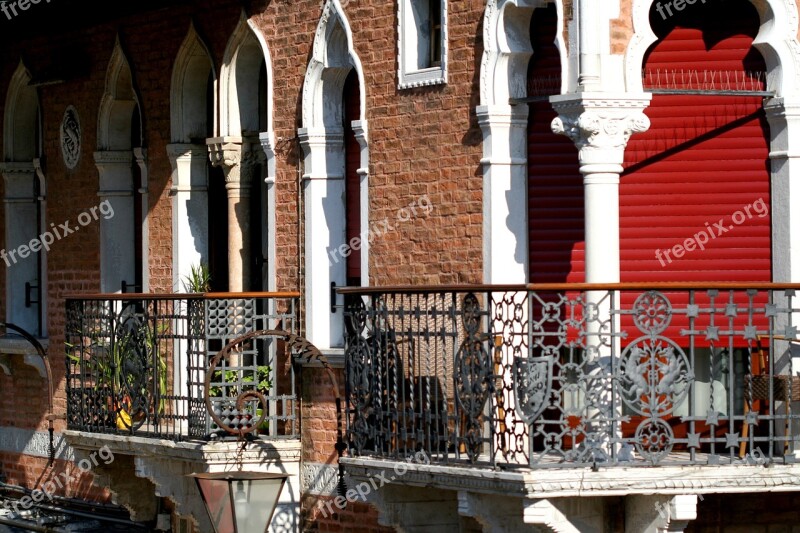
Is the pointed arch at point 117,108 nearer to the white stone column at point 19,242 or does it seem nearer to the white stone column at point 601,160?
the white stone column at point 19,242

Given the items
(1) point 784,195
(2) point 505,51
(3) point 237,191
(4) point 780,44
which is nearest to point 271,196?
(3) point 237,191

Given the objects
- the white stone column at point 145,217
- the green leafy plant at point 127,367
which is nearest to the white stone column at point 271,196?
the green leafy plant at point 127,367

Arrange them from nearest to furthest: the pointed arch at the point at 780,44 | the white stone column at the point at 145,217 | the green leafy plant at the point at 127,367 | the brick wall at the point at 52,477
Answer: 1. the pointed arch at the point at 780,44
2. the green leafy plant at the point at 127,367
3. the white stone column at the point at 145,217
4. the brick wall at the point at 52,477

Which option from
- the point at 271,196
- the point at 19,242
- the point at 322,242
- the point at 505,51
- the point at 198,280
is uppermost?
the point at 505,51

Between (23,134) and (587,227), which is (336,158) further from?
(23,134)

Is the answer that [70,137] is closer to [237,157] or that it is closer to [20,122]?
[20,122]

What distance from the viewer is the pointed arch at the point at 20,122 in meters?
23.5

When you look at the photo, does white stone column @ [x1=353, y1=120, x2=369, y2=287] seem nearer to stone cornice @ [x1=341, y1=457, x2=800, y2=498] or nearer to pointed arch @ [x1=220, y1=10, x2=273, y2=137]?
pointed arch @ [x1=220, y1=10, x2=273, y2=137]

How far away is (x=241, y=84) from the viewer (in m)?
19.5

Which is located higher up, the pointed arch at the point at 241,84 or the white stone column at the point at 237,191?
the pointed arch at the point at 241,84

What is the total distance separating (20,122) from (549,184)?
895cm

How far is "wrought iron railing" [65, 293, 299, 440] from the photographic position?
59.5ft

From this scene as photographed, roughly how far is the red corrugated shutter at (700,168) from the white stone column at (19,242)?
30.7 ft

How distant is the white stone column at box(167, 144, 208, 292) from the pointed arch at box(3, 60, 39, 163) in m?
3.66
